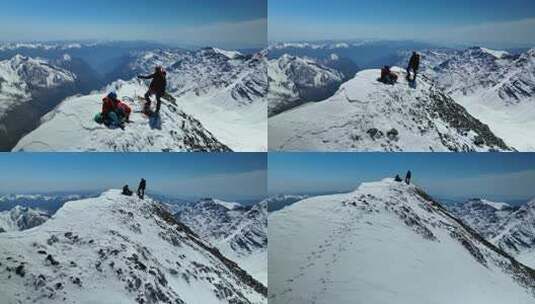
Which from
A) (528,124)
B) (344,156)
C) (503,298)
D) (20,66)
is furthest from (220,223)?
(528,124)

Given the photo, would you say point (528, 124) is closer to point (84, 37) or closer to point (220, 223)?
point (220, 223)

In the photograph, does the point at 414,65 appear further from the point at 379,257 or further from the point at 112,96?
the point at 112,96


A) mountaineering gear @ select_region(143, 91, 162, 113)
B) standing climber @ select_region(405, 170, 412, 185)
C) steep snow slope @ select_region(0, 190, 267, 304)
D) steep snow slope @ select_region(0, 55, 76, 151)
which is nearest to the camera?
steep snow slope @ select_region(0, 190, 267, 304)

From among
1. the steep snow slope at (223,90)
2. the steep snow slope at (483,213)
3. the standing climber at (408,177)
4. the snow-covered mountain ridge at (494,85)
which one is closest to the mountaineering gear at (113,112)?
the steep snow slope at (223,90)

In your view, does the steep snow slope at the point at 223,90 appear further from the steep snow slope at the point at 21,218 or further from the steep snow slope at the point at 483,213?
the steep snow slope at the point at 483,213

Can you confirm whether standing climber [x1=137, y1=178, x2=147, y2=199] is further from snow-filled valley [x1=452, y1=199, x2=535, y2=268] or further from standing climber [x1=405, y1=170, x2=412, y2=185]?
snow-filled valley [x1=452, y1=199, x2=535, y2=268]

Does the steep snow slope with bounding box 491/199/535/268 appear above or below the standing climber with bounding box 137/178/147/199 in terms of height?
below

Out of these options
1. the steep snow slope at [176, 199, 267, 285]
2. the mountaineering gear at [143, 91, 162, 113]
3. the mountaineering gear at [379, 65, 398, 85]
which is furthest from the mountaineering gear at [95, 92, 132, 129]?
the mountaineering gear at [379, 65, 398, 85]

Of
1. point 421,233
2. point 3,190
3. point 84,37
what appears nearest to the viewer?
point 3,190
